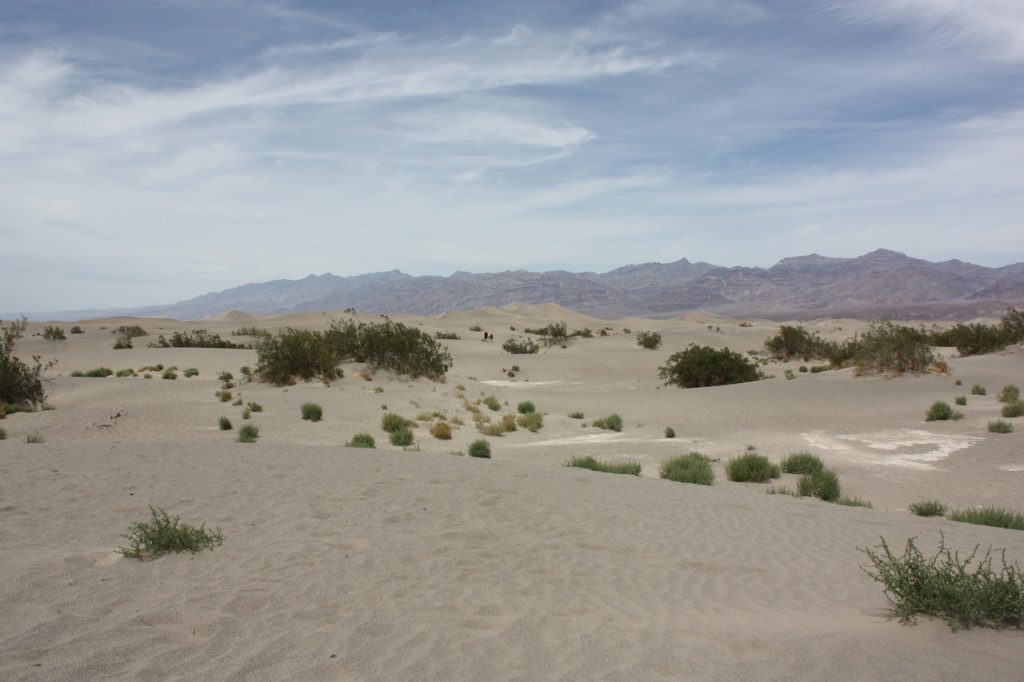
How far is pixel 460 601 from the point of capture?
16.6 feet

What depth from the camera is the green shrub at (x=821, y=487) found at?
36.3 ft

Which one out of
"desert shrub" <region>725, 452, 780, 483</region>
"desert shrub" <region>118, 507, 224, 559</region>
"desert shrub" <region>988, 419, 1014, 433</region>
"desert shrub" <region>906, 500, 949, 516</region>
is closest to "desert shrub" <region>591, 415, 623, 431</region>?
"desert shrub" <region>725, 452, 780, 483</region>

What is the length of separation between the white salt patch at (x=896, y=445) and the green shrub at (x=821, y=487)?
3264 mm

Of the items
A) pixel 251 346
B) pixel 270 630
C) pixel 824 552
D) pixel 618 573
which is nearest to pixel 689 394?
pixel 824 552

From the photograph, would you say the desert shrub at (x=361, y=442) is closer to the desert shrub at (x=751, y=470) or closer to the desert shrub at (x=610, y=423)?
the desert shrub at (x=610, y=423)

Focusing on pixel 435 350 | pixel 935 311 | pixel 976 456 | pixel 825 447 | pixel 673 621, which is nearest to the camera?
pixel 673 621

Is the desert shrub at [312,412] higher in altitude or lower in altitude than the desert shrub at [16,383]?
lower

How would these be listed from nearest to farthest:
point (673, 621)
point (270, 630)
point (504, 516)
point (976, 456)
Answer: point (270, 630)
point (673, 621)
point (504, 516)
point (976, 456)

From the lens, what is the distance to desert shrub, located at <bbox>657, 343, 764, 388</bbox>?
93.7ft

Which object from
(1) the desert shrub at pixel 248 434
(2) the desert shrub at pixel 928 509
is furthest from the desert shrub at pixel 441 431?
(2) the desert shrub at pixel 928 509

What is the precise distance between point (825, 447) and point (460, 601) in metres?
13.5

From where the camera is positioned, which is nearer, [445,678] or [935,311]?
[445,678]

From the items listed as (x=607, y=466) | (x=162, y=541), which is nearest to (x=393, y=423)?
(x=607, y=466)

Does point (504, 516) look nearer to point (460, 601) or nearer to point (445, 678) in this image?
point (460, 601)
